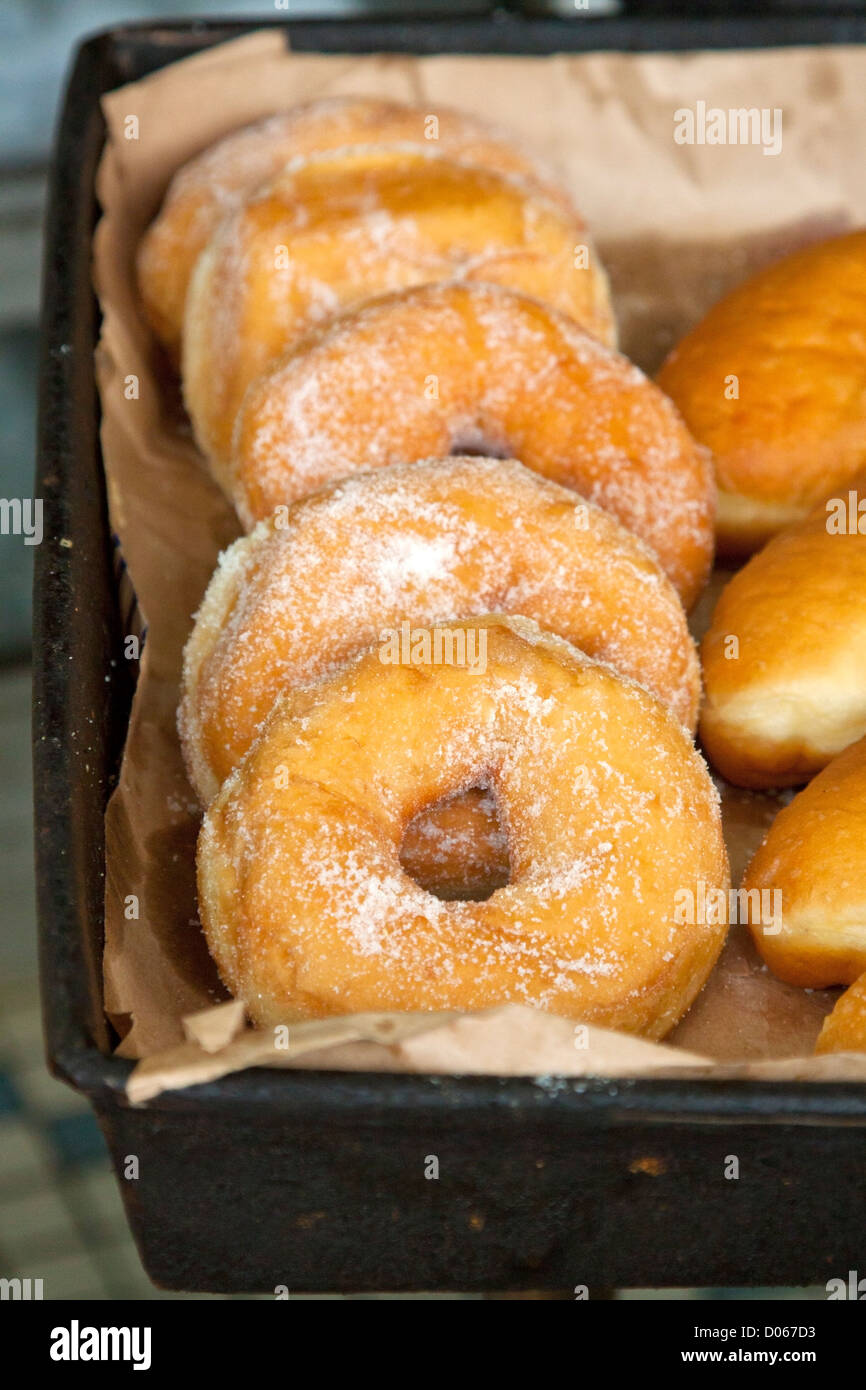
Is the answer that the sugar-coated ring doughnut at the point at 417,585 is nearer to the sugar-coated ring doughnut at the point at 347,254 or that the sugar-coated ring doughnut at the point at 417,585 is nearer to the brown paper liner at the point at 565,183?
the brown paper liner at the point at 565,183

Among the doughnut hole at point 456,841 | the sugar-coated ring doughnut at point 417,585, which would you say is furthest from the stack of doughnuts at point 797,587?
the doughnut hole at point 456,841

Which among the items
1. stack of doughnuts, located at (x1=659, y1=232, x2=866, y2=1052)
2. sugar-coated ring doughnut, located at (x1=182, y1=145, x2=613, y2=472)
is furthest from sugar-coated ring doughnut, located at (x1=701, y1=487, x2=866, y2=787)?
sugar-coated ring doughnut, located at (x1=182, y1=145, x2=613, y2=472)

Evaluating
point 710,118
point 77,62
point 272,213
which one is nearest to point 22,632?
point 77,62

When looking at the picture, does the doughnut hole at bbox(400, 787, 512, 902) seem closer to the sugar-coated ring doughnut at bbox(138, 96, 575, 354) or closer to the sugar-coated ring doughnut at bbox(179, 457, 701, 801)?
the sugar-coated ring doughnut at bbox(179, 457, 701, 801)

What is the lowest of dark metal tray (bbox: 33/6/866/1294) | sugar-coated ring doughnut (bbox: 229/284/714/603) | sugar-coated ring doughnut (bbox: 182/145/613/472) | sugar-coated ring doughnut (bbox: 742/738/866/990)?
dark metal tray (bbox: 33/6/866/1294)

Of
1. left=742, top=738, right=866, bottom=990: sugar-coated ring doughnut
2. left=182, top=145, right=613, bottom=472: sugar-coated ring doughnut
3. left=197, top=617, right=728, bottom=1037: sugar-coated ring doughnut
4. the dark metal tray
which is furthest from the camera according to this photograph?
left=182, top=145, right=613, bottom=472: sugar-coated ring doughnut

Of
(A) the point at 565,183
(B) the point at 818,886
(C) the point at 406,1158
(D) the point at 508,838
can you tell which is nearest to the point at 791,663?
(B) the point at 818,886

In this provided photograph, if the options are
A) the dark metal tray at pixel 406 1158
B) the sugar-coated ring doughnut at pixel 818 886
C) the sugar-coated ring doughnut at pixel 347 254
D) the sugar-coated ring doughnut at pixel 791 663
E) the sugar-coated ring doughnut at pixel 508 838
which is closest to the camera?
the dark metal tray at pixel 406 1158

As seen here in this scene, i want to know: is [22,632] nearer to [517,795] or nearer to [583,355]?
[583,355]
